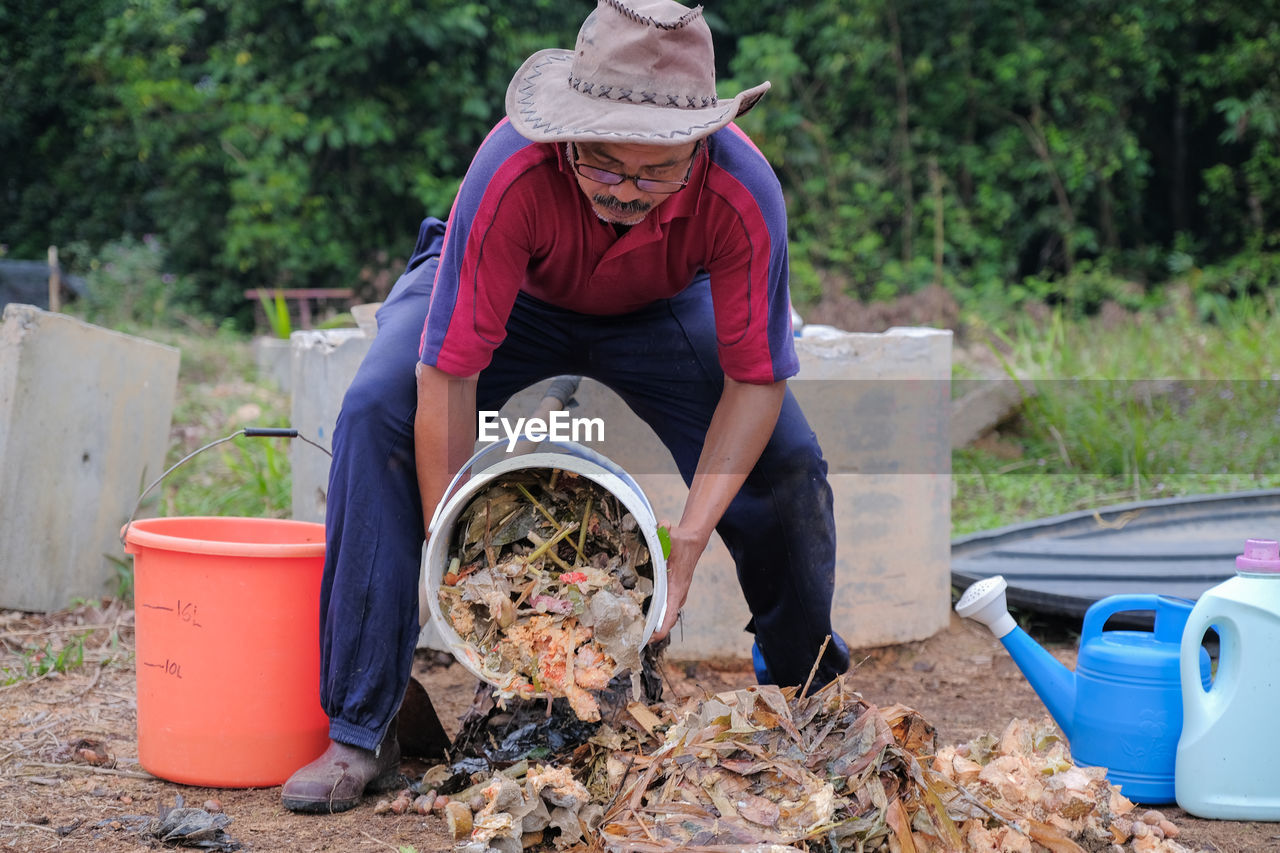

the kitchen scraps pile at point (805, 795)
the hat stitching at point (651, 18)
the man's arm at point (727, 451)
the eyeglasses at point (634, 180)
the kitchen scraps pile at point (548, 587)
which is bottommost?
the kitchen scraps pile at point (805, 795)

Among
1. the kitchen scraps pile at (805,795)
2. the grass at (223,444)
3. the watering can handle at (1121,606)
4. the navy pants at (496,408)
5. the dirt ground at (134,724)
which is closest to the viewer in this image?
the kitchen scraps pile at (805,795)

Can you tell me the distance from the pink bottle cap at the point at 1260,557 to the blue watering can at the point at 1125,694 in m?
0.15

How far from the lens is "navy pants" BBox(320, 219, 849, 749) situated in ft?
6.88

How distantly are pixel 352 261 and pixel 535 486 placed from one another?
848cm

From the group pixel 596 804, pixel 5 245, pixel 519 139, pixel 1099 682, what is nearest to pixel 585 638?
pixel 596 804

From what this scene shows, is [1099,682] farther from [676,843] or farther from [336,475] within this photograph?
A: [336,475]

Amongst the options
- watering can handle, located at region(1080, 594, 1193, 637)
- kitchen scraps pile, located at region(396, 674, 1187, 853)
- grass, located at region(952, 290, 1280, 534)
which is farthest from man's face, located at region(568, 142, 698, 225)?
grass, located at region(952, 290, 1280, 534)

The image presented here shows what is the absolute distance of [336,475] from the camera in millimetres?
2131

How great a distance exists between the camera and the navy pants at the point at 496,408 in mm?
2098

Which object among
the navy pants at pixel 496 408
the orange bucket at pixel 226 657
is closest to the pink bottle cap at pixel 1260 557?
the navy pants at pixel 496 408

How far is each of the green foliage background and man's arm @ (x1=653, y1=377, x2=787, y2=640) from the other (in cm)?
706

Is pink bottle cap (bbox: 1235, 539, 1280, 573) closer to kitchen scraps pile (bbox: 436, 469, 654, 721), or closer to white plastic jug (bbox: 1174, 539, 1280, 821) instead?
white plastic jug (bbox: 1174, 539, 1280, 821)

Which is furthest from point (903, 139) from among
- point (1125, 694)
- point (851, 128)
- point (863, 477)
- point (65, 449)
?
point (1125, 694)

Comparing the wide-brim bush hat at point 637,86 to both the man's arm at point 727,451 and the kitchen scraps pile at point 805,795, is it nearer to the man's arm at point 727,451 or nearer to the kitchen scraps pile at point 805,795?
the man's arm at point 727,451
